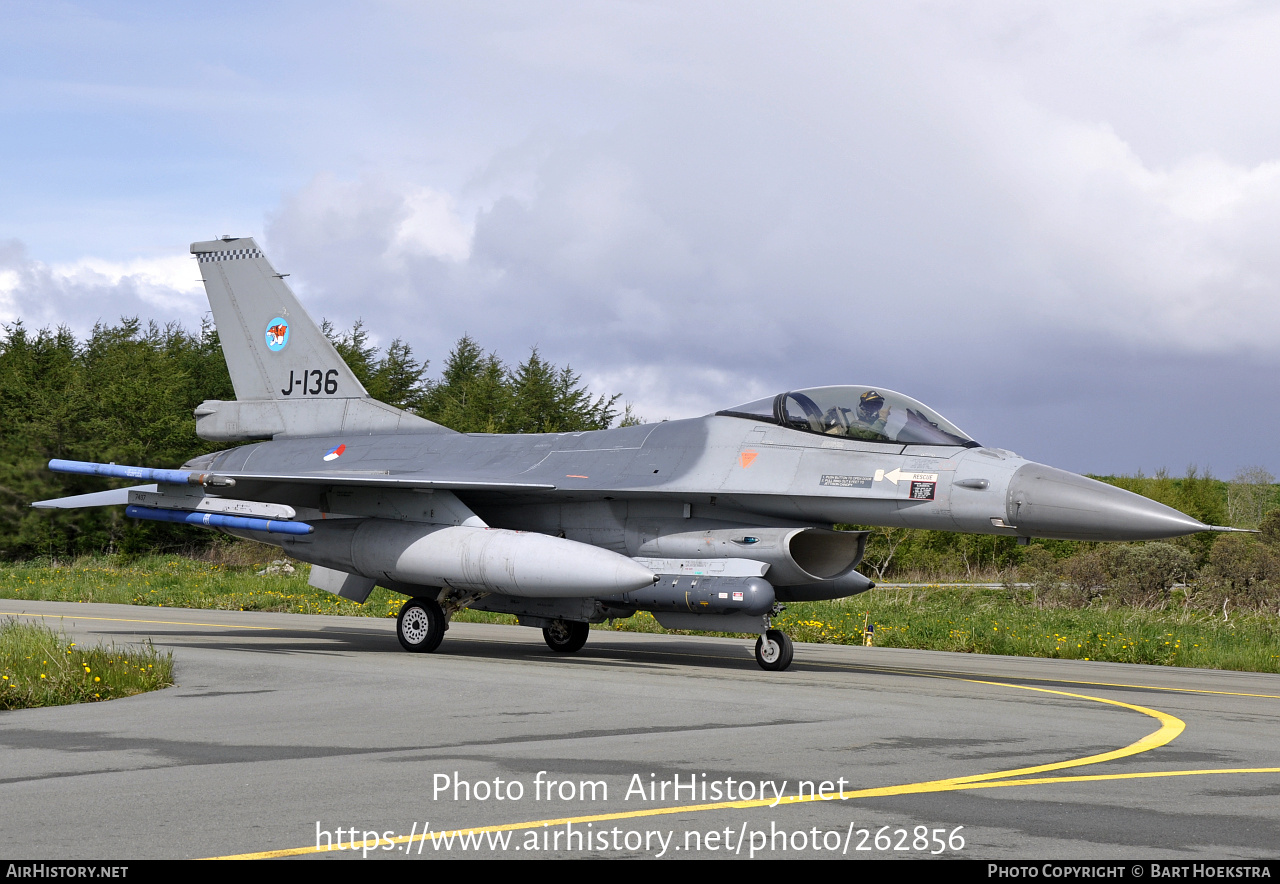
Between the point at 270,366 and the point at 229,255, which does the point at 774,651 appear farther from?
the point at 229,255

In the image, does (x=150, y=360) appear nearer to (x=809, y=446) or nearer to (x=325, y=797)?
(x=809, y=446)

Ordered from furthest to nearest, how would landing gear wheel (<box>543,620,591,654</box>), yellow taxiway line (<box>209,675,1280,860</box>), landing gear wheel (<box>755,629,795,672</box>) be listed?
landing gear wheel (<box>543,620,591,654</box>) → landing gear wheel (<box>755,629,795,672</box>) → yellow taxiway line (<box>209,675,1280,860</box>)

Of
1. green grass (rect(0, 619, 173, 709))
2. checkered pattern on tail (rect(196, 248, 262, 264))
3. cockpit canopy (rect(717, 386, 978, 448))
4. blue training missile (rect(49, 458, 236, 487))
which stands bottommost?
green grass (rect(0, 619, 173, 709))

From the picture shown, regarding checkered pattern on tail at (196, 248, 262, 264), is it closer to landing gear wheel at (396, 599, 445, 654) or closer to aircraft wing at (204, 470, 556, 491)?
aircraft wing at (204, 470, 556, 491)

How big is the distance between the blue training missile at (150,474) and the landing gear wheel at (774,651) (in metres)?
7.01

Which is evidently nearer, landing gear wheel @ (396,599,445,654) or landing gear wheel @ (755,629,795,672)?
landing gear wheel @ (755,629,795,672)

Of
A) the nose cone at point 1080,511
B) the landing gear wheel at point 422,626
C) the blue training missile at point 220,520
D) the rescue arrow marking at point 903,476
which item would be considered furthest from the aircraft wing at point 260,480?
the nose cone at point 1080,511

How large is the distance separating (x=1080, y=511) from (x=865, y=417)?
2.59m

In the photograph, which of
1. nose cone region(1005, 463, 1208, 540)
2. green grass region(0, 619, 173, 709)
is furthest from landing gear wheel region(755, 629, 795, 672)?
green grass region(0, 619, 173, 709)

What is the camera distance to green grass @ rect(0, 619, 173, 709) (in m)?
9.95

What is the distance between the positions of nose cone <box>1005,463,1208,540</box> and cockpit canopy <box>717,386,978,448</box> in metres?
0.96

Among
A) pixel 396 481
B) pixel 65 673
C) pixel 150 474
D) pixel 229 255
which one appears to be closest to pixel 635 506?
pixel 396 481

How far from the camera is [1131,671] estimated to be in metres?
15.3
